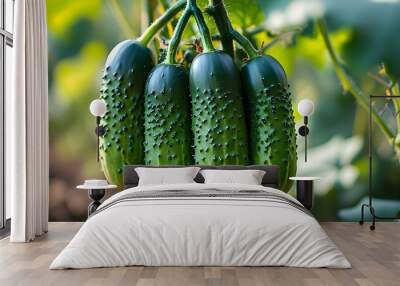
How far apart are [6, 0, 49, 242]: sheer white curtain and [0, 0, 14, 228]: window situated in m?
0.39

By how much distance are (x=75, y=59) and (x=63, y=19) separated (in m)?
0.44

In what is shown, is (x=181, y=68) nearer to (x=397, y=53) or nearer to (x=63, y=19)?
(x=63, y=19)

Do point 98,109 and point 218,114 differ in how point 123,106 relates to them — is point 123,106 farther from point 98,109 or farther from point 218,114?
point 218,114

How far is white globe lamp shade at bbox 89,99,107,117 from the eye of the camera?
5.70 m

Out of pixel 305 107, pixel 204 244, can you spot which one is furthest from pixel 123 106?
pixel 204 244

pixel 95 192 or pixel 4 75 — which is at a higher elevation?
pixel 4 75

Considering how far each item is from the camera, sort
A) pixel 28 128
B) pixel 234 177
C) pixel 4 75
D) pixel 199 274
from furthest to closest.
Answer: pixel 4 75 < pixel 234 177 < pixel 28 128 < pixel 199 274

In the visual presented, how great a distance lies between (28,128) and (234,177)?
1.84 m

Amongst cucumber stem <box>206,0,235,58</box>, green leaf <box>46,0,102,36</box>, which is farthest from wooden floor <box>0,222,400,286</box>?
green leaf <box>46,0,102,36</box>

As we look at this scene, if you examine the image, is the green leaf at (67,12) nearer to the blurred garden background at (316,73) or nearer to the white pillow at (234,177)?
the blurred garden background at (316,73)

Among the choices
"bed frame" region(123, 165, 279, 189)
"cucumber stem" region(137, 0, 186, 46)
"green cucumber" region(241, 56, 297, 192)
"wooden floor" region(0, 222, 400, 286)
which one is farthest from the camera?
"cucumber stem" region(137, 0, 186, 46)

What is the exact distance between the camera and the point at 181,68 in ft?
19.2

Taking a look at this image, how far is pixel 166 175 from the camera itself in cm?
536

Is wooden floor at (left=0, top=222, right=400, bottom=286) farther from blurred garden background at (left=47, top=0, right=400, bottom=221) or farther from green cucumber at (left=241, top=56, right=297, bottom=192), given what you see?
blurred garden background at (left=47, top=0, right=400, bottom=221)
